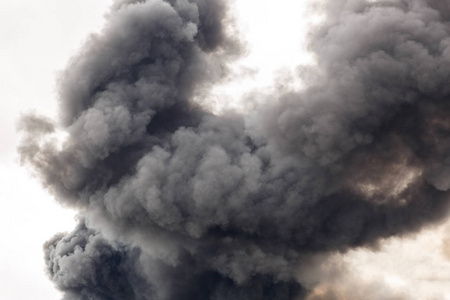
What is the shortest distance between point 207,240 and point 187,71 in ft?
46.2

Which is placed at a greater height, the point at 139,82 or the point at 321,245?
the point at 139,82

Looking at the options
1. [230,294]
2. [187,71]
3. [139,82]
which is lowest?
Result: [230,294]

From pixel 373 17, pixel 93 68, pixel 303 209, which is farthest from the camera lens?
pixel 93 68

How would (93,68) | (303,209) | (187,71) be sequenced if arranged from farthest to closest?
(187,71), (93,68), (303,209)

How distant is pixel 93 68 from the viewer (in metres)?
39.7

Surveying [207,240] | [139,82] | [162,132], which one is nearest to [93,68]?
[139,82]

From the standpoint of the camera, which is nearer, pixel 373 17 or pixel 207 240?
pixel 373 17

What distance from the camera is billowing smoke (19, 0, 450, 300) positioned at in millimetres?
33625

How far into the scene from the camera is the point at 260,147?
4019 centimetres

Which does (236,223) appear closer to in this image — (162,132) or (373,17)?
(162,132)

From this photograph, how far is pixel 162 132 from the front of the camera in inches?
1631

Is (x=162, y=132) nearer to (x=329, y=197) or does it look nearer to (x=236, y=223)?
(x=236, y=223)

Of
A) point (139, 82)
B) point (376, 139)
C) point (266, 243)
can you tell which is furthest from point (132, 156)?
point (376, 139)

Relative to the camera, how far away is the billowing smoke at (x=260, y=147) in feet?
110
